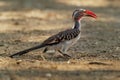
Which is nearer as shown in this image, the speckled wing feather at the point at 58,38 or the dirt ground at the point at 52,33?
the dirt ground at the point at 52,33

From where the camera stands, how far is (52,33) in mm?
12758

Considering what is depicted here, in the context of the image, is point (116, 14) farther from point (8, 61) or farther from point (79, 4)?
point (8, 61)

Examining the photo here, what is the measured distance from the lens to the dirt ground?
795 centimetres

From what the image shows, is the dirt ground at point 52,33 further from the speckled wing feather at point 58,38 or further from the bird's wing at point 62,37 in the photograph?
the bird's wing at point 62,37

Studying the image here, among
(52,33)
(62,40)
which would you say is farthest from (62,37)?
(52,33)

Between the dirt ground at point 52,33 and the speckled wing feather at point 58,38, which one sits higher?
the speckled wing feather at point 58,38

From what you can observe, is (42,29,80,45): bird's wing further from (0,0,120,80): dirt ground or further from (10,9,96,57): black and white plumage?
(0,0,120,80): dirt ground

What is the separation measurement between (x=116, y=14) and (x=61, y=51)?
818 centimetres

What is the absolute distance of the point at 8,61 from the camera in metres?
8.89

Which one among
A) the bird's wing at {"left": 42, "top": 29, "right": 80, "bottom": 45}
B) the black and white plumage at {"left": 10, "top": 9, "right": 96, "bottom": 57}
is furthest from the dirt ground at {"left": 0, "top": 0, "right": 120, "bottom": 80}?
the bird's wing at {"left": 42, "top": 29, "right": 80, "bottom": 45}

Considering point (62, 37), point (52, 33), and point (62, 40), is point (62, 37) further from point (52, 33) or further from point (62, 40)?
point (52, 33)

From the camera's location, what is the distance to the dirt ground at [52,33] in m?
7.95

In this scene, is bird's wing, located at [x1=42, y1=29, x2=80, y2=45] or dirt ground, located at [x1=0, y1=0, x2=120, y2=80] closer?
dirt ground, located at [x1=0, y1=0, x2=120, y2=80]

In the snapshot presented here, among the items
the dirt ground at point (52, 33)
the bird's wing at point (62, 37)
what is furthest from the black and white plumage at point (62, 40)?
the dirt ground at point (52, 33)
